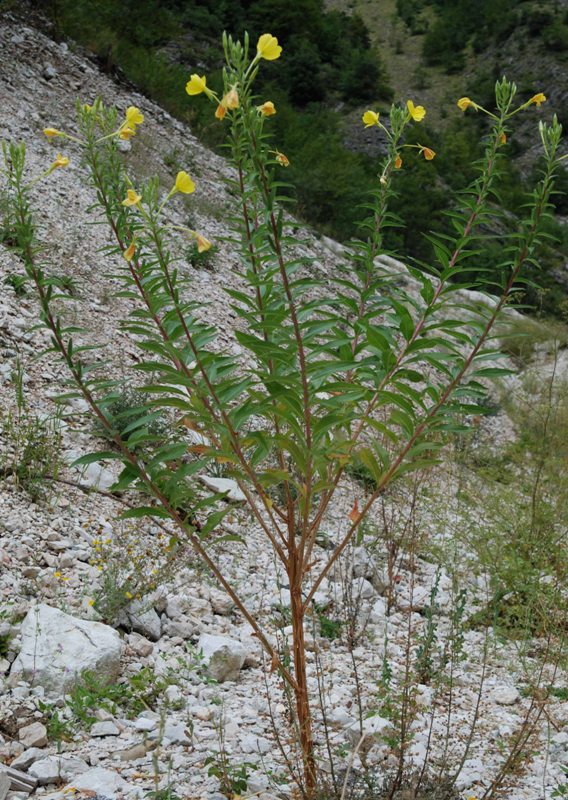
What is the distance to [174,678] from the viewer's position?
7.50 feet

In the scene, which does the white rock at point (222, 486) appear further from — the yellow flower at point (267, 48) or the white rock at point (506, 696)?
the yellow flower at point (267, 48)

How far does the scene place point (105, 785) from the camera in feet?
5.60

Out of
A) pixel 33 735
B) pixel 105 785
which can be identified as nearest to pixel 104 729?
pixel 33 735

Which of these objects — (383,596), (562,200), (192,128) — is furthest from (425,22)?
(383,596)

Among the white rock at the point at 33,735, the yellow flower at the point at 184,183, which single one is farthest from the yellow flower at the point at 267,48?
the white rock at the point at 33,735

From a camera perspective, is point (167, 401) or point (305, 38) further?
point (305, 38)

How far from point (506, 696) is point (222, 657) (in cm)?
100

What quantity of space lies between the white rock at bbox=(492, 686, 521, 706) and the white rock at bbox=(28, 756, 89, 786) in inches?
55.4

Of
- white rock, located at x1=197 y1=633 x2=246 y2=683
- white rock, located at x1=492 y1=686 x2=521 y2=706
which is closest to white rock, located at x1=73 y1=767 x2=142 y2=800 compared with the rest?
white rock, located at x1=197 y1=633 x2=246 y2=683

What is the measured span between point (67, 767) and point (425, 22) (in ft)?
152

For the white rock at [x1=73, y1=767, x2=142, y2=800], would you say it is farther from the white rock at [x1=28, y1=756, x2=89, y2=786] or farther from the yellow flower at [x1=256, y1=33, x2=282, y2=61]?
the yellow flower at [x1=256, y1=33, x2=282, y2=61]

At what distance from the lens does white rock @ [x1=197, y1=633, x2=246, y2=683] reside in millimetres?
2379

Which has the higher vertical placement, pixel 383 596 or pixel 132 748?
pixel 383 596

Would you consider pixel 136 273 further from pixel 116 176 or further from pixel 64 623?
pixel 64 623
